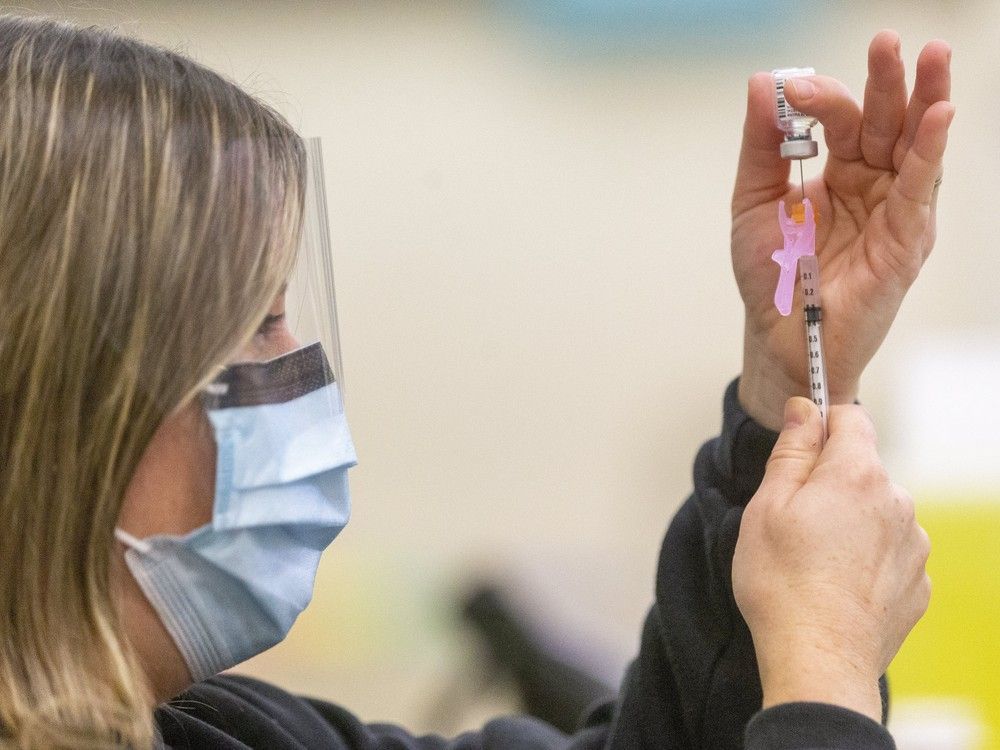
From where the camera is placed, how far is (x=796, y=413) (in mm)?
911

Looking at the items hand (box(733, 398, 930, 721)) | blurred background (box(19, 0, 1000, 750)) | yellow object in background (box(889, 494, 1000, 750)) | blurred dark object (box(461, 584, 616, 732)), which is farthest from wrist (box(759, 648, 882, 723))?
blurred background (box(19, 0, 1000, 750))

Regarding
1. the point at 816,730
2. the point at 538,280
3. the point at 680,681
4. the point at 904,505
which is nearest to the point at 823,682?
the point at 816,730

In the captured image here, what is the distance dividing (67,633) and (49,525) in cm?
9

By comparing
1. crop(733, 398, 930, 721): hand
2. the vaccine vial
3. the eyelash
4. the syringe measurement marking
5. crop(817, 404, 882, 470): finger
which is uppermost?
the vaccine vial

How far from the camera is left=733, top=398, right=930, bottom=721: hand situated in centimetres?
77

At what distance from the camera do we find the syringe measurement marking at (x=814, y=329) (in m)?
0.96

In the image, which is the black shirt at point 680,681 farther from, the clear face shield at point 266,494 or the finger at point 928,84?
the finger at point 928,84

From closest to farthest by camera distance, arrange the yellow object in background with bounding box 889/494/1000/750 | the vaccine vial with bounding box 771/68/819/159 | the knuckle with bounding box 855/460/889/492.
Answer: the knuckle with bounding box 855/460/889/492 < the vaccine vial with bounding box 771/68/819/159 < the yellow object in background with bounding box 889/494/1000/750

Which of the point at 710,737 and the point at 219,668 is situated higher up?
the point at 219,668

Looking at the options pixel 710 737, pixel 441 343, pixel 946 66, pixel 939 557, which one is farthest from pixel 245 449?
pixel 441 343

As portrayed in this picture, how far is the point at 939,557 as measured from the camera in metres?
1.79

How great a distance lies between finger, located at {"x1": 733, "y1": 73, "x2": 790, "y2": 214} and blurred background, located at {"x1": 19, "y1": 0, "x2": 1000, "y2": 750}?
1.47 meters

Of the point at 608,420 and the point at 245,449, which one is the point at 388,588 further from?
the point at 245,449

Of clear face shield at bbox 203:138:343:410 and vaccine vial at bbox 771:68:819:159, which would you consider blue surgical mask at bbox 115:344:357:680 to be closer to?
clear face shield at bbox 203:138:343:410
